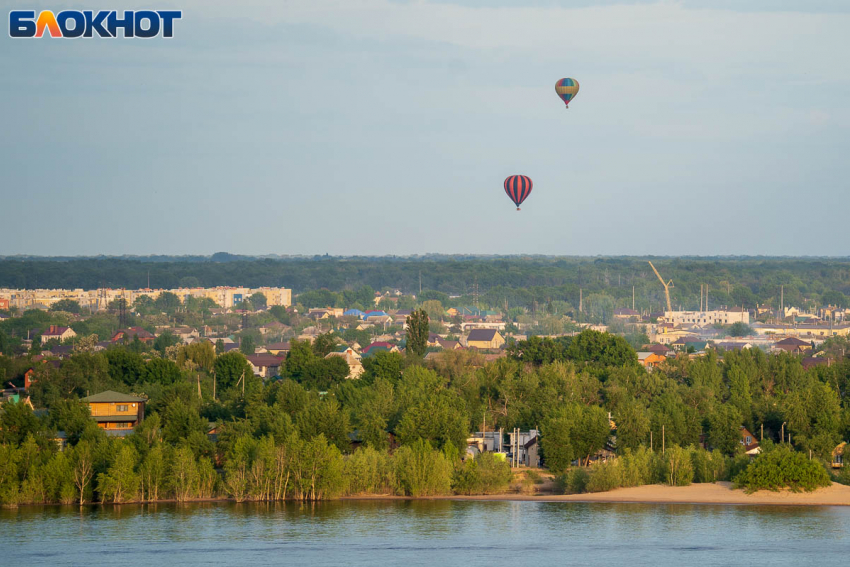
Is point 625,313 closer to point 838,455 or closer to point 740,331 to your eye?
point 740,331

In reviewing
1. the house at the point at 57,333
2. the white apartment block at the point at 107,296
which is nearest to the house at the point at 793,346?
the house at the point at 57,333

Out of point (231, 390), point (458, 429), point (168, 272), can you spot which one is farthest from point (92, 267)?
point (458, 429)

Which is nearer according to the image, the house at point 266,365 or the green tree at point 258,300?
the house at point 266,365

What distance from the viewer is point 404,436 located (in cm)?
3762

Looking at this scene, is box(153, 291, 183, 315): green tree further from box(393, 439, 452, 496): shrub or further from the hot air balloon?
box(393, 439, 452, 496): shrub

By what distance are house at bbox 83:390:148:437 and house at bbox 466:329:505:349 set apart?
53.9 meters

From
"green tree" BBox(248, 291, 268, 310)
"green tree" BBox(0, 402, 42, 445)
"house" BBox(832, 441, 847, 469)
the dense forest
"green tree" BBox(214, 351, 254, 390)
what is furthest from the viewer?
the dense forest

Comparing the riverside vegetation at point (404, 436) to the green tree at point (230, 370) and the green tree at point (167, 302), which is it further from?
the green tree at point (167, 302)

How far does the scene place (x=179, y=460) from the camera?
3434 centimetres

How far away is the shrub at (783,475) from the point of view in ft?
112

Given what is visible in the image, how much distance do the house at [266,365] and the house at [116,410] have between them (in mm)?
27823

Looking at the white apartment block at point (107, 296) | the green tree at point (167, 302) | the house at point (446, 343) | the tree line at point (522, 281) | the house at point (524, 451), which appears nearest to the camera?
the house at point (524, 451)

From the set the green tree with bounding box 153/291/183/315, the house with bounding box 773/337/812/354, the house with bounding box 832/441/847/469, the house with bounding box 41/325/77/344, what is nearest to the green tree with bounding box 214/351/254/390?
the house with bounding box 832/441/847/469

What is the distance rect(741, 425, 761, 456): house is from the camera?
38969 millimetres
